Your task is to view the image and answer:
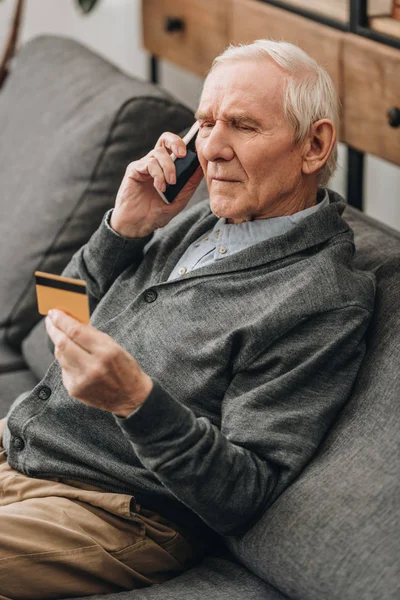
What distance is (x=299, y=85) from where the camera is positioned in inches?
59.9

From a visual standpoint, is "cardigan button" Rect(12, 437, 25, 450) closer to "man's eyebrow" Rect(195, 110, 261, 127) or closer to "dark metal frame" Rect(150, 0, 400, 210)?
"man's eyebrow" Rect(195, 110, 261, 127)

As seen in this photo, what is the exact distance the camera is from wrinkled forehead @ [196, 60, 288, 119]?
1514mm

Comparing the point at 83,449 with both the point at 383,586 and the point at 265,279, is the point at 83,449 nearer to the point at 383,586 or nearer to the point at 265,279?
the point at 265,279

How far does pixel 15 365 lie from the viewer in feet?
7.14

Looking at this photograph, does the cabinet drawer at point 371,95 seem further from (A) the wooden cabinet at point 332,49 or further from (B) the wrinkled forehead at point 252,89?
(B) the wrinkled forehead at point 252,89

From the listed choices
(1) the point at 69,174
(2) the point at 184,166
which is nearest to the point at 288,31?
(1) the point at 69,174

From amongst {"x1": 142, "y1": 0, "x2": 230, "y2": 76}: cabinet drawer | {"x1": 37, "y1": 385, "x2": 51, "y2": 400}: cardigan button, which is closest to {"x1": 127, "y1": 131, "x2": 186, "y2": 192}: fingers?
{"x1": 37, "y1": 385, "x2": 51, "y2": 400}: cardigan button

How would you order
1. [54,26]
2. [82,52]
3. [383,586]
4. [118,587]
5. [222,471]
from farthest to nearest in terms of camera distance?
[54,26]
[82,52]
[118,587]
[222,471]
[383,586]

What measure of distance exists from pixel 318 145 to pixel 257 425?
0.46m

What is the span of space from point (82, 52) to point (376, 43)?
857 mm

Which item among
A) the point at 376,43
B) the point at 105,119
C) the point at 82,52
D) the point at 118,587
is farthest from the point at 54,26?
the point at 118,587


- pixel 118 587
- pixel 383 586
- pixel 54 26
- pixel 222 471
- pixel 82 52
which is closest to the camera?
pixel 383 586

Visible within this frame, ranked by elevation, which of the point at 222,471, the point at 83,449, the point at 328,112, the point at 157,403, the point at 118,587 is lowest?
the point at 118,587

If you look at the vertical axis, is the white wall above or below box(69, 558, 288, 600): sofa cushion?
below
